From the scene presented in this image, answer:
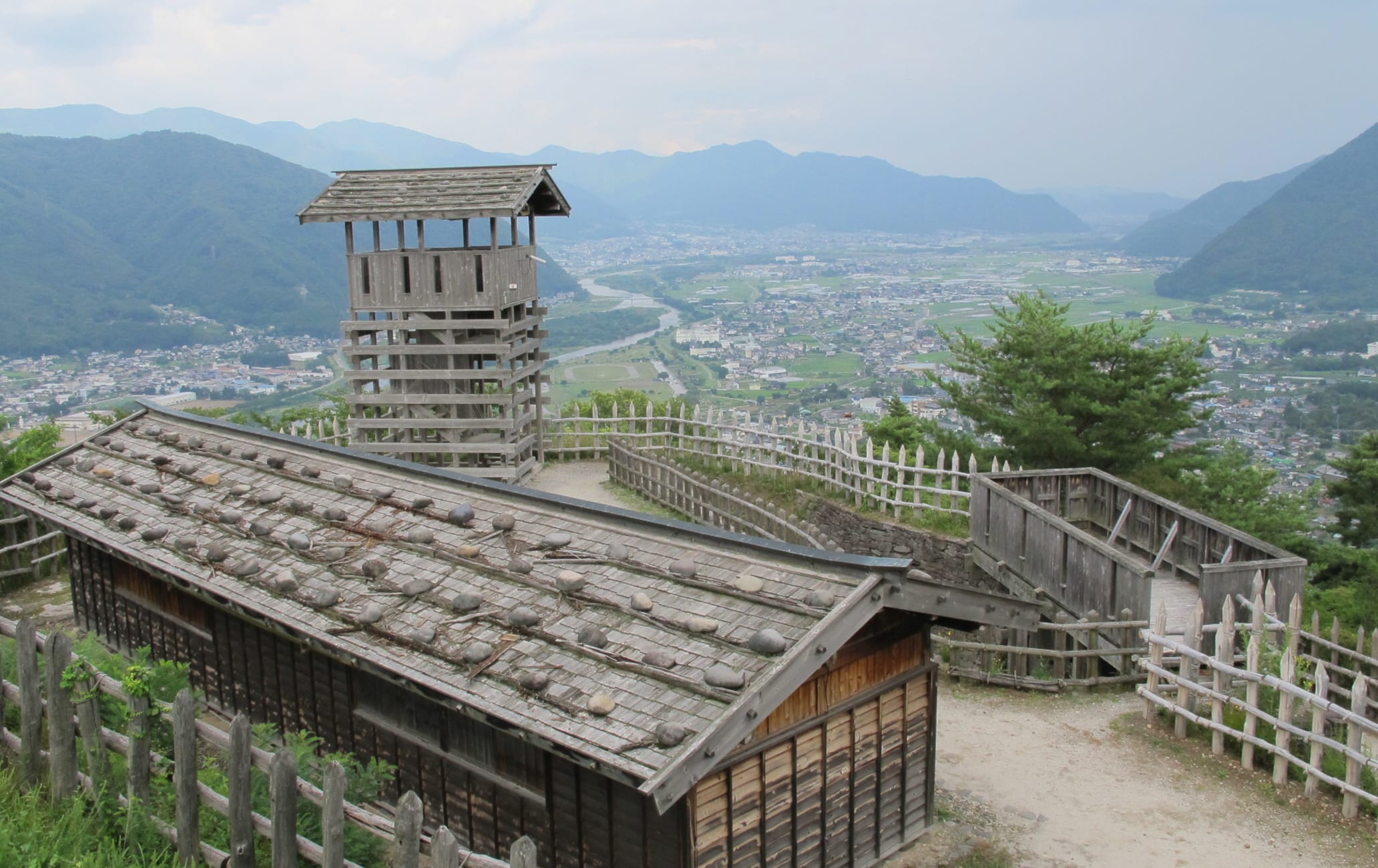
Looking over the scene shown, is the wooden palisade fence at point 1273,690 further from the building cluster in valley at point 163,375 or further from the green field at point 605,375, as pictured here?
the building cluster in valley at point 163,375

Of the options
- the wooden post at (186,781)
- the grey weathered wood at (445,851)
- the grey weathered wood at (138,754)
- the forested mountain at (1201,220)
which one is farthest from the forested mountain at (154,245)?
the forested mountain at (1201,220)

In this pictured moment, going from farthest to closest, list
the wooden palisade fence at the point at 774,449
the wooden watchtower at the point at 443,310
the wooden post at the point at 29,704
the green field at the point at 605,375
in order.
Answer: the green field at the point at 605,375
the wooden watchtower at the point at 443,310
the wooden palisade fence at the point at 774,449
the wooden post at the point at 29,704

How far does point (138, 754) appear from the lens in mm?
7371

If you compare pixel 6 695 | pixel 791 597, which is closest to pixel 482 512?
pixel 791 597

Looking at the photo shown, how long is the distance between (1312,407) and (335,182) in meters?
41.9

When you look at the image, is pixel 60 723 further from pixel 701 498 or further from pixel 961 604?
pixel 701 498

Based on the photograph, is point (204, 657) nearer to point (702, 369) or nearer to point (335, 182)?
point (335, 182)

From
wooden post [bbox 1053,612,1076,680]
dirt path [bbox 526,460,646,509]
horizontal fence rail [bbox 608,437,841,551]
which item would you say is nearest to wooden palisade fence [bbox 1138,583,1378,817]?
wooden post [bbox 1053,612,1076,680]

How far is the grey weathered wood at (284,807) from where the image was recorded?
6.39m

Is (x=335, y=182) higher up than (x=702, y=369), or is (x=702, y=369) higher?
(x=335, y=182)

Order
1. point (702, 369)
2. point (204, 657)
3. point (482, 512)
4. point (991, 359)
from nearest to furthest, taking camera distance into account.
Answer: point (482, 512)
point (204, 657)
point (991, 359)
point (702, 369)

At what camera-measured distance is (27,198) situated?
293 ft

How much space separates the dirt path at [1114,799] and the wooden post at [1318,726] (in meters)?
0.18

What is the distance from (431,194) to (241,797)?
1580 cm
